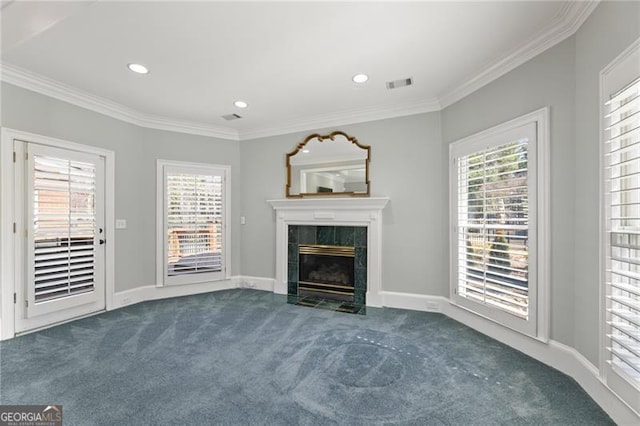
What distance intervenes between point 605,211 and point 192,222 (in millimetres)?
4653

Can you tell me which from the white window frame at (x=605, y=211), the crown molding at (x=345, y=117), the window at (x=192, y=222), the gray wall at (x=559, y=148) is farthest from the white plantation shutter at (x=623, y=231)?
the window at (x=192, y=222)

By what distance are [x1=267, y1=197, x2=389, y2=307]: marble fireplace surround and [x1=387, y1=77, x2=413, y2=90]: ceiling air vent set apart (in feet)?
4.45

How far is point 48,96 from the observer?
317 cm

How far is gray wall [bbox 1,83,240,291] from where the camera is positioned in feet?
10.9

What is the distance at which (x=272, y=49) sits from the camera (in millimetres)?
2527

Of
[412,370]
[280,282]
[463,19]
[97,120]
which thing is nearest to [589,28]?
[463,19]

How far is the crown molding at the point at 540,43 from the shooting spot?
6.54ft

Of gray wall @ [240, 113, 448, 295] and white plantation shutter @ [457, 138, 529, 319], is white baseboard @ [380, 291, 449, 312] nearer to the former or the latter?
gray wall @ [240, 113, 448, 295]

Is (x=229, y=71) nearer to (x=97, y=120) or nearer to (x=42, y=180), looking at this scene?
(x=97, y=120)

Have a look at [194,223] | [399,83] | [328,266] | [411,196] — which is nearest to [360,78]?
[399,83]

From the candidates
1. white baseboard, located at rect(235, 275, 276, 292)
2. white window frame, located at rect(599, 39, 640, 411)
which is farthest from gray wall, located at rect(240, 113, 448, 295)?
white baseboard, located at rect(235, 275, 276, 292)

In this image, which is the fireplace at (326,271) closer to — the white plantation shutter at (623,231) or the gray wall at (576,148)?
the gray wall at (576,148)

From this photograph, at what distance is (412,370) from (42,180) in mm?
4142

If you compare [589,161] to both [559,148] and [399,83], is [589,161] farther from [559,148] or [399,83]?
[399,83]
